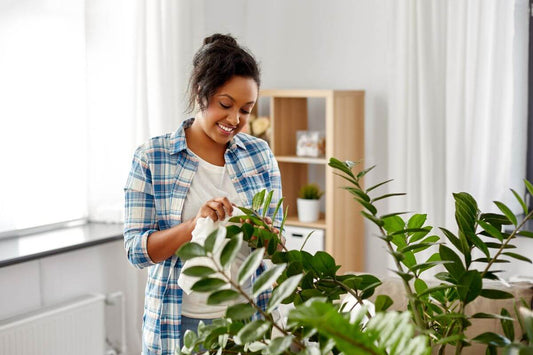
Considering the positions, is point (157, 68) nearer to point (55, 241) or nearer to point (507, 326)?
point (55, 241)

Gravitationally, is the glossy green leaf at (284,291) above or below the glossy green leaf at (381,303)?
above

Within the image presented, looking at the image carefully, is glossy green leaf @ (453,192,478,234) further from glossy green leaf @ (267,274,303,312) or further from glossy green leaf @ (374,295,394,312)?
glossy green leaf @ (267,274,303,312)

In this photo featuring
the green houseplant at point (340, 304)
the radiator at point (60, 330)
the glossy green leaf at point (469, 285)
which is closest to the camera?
the green houseplant at point (340, 304)

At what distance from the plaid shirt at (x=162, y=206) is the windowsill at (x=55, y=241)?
1.07 meters

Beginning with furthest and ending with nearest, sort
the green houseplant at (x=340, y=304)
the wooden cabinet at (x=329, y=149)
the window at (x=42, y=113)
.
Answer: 1. the wooden cabinet at (x=329, y=149)
2. the window at (x=42, y=113)
3. the green houseplant at (x=340, y=304)

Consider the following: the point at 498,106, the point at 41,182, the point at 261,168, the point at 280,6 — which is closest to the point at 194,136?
the point at 261,168

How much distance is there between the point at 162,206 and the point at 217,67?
0.40m

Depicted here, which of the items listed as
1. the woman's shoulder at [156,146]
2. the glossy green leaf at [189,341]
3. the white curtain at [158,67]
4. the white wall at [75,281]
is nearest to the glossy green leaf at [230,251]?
the glossy green leaf at [189,341]

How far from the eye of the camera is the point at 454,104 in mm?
3471

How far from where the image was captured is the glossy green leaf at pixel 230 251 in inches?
24.1

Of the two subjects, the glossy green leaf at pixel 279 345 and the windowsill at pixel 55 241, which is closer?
the glossy green leaf at pixel 279 345

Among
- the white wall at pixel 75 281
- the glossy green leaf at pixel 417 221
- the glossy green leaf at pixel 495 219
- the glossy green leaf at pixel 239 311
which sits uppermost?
the glossy green leaf at pixel 495 219

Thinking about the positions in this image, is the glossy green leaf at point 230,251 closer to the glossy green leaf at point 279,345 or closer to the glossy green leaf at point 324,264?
the glossy green leaf at point 279,345

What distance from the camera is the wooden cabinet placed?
148 inches
